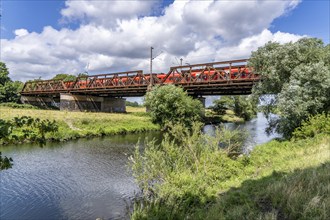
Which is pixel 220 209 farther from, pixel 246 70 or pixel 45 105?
pixel 45 105

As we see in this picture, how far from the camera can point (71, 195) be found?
11.6 metres

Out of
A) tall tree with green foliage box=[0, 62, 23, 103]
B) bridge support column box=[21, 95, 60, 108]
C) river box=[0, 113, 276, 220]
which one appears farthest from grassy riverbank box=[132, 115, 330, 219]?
bridge support column box=[21, 95, 60, 108]

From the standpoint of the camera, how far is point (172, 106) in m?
32.9

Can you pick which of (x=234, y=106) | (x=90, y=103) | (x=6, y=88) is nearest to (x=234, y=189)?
(x=90, y=103)

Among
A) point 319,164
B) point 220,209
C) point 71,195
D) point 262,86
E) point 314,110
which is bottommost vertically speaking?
point 71,195

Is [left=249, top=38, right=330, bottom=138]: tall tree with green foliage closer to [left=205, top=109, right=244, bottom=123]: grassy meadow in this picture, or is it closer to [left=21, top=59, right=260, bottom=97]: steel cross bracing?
[left=21, top=59, right=260, bottom=97]: steel cross bracing

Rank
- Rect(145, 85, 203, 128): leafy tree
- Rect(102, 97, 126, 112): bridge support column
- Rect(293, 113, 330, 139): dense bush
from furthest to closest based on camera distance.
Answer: Rect(102, 97, 126, 112): bridge support column → Rect(145, 85, 203, 128): leafy tree → Rect(293, 113, 330, 139): dense bush

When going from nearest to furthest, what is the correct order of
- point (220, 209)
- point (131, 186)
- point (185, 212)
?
1. point (220, 209)
2. point (185, 212)
3. point (131, 186)

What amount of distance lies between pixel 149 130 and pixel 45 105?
4419cm

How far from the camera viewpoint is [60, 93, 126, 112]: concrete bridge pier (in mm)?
52369

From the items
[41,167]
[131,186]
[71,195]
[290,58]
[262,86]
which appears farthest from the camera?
[262,86]

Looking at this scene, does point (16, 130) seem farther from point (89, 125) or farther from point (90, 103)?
point (90, 103)

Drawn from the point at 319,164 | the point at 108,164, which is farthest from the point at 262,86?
the point at 108,164

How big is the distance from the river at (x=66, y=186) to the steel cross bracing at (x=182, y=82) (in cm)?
1607
